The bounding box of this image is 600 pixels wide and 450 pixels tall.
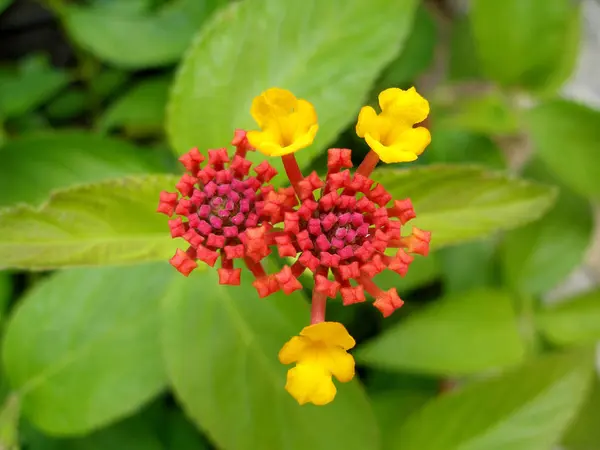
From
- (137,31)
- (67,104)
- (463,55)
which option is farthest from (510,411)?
(67,104)

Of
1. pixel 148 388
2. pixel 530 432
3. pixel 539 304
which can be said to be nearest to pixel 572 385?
pixel 530 432

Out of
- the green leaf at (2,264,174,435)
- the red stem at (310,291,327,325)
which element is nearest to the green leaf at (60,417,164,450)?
the green leaf at (2,264,174,435)

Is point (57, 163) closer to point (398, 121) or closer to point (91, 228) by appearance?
point (91, 228)

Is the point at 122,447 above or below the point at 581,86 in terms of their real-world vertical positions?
below

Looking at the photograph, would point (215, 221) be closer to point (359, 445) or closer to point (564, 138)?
point (359, 445)

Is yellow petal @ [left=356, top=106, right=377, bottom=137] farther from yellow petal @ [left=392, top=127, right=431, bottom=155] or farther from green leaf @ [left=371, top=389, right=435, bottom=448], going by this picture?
green leaf @ [left=371, top=389, right=435, bottom=448]

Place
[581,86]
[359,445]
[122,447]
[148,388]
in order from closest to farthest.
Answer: [359,445] < [148,388] < [122,447] < [581,86]

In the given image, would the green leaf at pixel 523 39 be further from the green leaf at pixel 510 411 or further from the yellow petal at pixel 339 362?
the yellow petal at pixel 339 362
